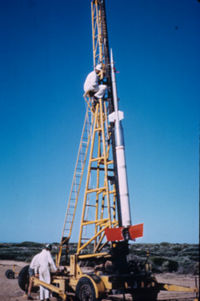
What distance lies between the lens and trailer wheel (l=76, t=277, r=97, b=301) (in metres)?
8.22

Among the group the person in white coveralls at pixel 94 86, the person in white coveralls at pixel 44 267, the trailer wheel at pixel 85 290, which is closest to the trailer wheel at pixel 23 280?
the person in white coveralls at pixel 44 267

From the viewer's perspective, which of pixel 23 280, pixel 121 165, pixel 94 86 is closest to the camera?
pixel 121 165

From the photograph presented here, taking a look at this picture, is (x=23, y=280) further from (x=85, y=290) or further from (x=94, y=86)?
(x=94, y=86)

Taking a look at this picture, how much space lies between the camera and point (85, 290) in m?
8.52

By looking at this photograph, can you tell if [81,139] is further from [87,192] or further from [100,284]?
[100,284]

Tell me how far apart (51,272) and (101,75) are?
8619mm

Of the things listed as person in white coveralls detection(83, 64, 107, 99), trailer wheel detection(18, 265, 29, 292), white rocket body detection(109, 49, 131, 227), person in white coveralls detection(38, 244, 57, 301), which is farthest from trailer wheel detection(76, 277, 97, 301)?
person in white coveralls detection(83, 64, 107, 99)

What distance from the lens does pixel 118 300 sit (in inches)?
375

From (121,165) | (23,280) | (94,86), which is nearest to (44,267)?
(23,280)

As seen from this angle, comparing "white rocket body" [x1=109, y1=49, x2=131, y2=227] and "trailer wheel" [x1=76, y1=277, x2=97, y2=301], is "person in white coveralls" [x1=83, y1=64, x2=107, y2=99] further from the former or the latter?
"trailer wheel" [x1=76, y1=277, x2=97, y2=301]

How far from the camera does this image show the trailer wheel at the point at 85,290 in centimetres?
822

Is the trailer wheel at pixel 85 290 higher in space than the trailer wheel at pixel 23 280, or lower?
higher

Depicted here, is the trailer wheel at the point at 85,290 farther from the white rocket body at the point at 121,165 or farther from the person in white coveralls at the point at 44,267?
the white rocket body at the point at 121,165

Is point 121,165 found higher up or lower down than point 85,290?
higher up
